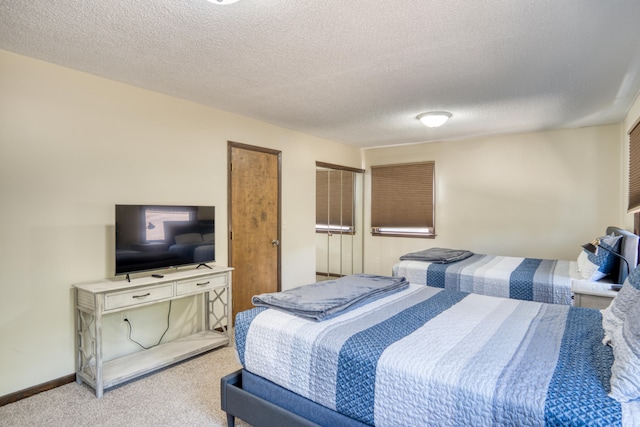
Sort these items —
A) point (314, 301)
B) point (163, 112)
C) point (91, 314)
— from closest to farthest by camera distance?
point (314, 301), point (91, 314), point (163, 112)

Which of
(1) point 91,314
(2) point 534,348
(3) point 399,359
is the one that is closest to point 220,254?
(1) point 91,314

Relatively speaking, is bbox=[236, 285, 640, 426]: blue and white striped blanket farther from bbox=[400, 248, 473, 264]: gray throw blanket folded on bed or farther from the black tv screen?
bbox=[400, 248, 473, 264]: gray throw blanket folded on bed

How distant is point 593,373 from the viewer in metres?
1.36

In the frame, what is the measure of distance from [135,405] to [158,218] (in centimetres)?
141

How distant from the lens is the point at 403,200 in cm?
598

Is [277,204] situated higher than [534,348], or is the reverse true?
[277,204]

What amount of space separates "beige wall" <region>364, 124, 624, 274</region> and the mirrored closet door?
0.89m

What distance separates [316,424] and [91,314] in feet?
6.41

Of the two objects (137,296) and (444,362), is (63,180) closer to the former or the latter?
(137,296)

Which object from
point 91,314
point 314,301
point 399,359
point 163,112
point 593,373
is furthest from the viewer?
point 163,112

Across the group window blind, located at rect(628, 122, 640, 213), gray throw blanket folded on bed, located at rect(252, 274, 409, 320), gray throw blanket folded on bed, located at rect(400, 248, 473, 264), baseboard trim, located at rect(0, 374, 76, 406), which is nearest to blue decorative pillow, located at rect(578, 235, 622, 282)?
window blind, located at rect(628, 122, 640, 213)

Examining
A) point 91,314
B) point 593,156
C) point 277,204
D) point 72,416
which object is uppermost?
point 593,156

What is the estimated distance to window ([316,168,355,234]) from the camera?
228 inches

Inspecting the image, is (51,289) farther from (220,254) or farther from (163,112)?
(163,112)
